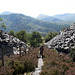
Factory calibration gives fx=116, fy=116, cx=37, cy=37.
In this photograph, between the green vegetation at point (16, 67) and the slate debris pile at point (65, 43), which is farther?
the slate debris pile at point (65, 43)

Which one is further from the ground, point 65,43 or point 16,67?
point 65,43

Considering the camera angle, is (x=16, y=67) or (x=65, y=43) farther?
(x=65, y=43)

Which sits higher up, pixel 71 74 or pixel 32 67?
pixel 71 74

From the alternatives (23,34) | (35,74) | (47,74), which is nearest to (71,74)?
(47,74)

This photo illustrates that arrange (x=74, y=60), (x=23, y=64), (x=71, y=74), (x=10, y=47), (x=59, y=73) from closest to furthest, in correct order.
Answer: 1. (x=71, y=74)
2. (x=59, y=73)
3. (x=23, y=64)
4. (x=74, y=60)
5. (x=10, y=47)

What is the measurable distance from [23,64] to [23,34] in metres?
66.9

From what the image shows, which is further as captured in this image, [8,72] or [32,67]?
[32,67]

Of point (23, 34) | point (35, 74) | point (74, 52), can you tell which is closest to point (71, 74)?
point (35, 74)

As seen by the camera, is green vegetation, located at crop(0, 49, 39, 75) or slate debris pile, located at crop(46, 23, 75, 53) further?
→ slate debris pile, located at crop(46, 23, 75, 53)

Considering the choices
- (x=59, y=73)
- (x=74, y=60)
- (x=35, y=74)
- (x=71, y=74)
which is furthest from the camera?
(x=74, y=60)

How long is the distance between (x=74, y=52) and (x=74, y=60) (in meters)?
1.04

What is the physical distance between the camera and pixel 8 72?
982 cm

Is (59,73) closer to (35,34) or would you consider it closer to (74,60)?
(74,60)

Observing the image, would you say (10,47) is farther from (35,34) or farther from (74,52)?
(35,34)
